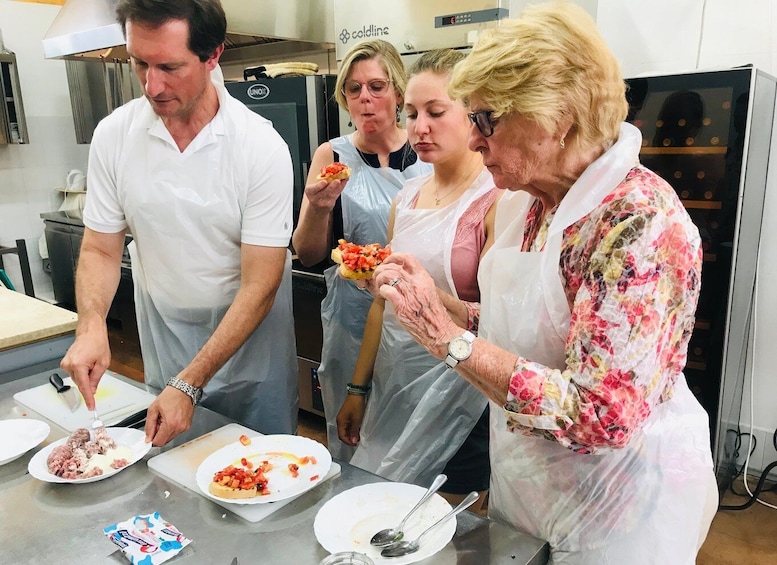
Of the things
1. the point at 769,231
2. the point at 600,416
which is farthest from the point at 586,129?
the point at 769,231

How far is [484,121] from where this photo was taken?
0.99m

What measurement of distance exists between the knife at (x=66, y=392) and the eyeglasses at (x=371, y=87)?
1.14 metres

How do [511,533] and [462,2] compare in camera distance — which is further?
[462,2]

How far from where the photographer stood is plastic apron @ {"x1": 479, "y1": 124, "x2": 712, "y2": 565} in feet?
3.20

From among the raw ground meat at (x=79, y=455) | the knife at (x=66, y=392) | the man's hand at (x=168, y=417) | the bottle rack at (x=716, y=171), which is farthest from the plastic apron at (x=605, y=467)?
the bottle rack at (x=716, y=171)

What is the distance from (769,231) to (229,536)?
241 cm

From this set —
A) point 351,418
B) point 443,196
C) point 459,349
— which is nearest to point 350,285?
point 351,418

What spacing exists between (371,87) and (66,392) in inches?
46.9

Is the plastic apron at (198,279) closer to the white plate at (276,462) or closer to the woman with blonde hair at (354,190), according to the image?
the woman with blonde hair at (354,190)

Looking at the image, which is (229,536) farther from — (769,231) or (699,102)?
(769,231)

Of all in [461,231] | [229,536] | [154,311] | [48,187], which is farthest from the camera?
[48,187]

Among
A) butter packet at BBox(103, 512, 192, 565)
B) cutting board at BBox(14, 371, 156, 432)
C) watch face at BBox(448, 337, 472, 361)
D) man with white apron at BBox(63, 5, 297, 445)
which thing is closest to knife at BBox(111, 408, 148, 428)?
cutting board at BBox(14, 371, 156, 432)

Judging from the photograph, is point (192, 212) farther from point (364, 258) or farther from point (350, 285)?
point (350, 285)

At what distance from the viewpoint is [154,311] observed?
1.72 meters
